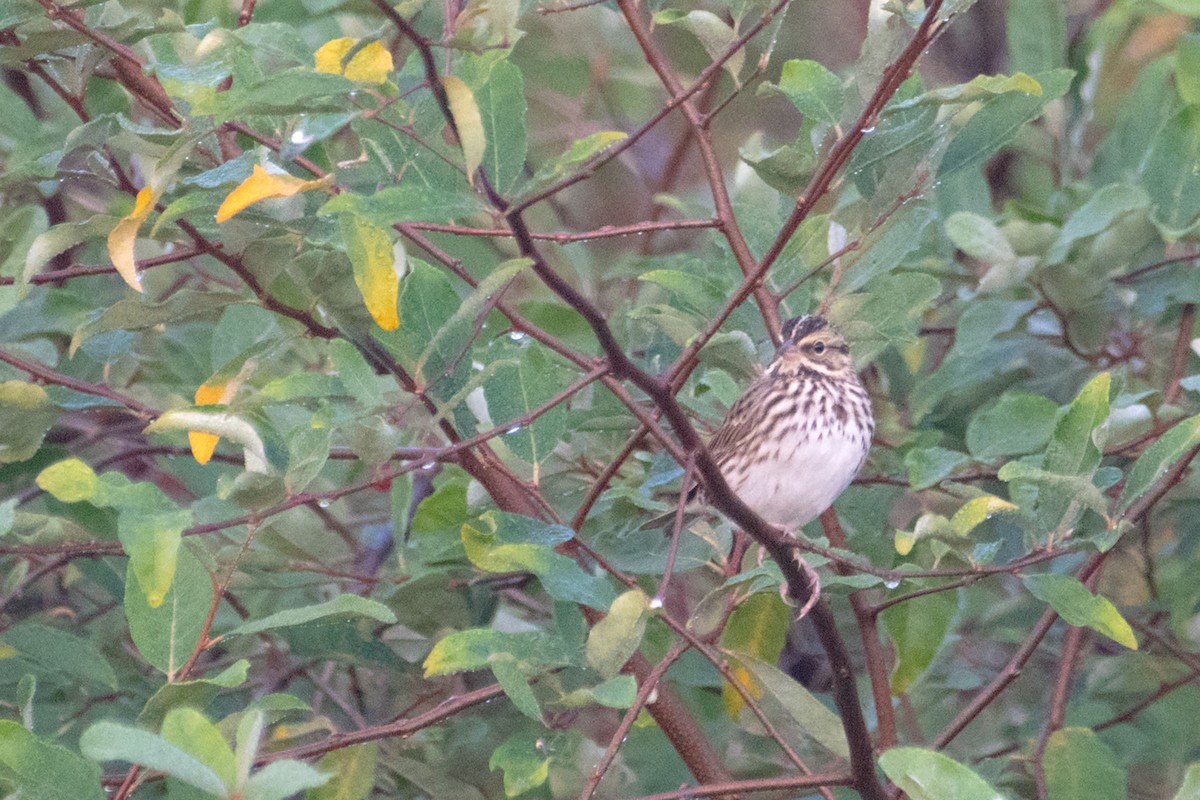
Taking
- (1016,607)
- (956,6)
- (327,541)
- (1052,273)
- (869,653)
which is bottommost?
(1016,607)

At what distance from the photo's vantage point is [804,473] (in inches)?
151

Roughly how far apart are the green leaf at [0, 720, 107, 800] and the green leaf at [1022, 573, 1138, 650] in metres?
1.39

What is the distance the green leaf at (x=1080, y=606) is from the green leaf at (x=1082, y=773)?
55cm

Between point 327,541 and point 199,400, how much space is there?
75 cm

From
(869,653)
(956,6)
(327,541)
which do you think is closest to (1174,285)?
(869,653)

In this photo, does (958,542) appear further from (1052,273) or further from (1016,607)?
(1016,607)

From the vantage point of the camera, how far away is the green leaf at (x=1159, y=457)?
7.71ft

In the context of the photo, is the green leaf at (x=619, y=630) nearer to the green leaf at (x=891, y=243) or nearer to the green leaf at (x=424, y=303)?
the green leaf at (x=424, y=303)

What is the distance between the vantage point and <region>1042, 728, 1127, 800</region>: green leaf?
113 inches

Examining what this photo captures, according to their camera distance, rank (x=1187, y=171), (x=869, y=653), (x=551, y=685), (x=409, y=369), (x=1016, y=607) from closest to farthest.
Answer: (x=409, y=369), (x=551, y=685), (x=869, y=653), (x=1187, y=171), (x=1016, y=607)

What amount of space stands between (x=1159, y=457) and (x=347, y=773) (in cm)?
149

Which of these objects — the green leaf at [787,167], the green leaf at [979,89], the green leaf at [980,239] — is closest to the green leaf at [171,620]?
the green leaf at [787,167]

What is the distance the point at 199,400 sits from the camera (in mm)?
2572

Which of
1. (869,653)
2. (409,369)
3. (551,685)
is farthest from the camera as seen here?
(869,653)
